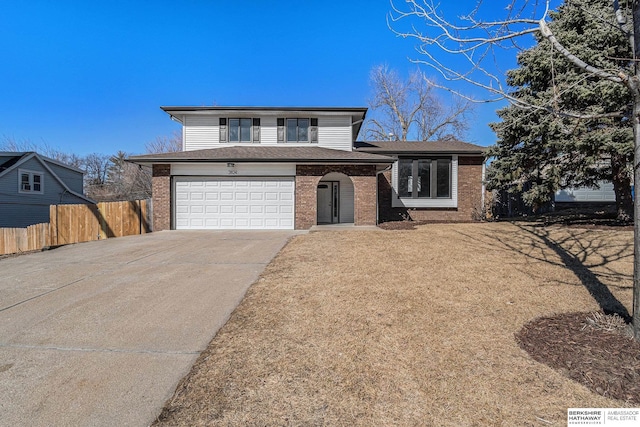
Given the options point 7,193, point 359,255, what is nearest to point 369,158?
point 359,255

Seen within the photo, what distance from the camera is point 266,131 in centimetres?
1543

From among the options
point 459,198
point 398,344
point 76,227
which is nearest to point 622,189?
point 459,198

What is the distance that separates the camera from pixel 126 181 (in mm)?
36875

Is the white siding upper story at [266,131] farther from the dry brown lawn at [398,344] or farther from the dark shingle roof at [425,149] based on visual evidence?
the dry brown lawn at [398,344]

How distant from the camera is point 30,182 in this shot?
1986cm

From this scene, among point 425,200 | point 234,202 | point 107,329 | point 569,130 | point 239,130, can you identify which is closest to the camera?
point 107,329

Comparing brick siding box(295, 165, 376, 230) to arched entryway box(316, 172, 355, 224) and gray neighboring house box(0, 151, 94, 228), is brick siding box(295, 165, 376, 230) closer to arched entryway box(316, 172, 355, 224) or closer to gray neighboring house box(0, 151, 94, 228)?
arched entryway box(316, 172, 355, 224)

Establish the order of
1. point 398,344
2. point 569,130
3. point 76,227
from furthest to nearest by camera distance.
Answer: point 76,227 → point 569,130 → point 398,344

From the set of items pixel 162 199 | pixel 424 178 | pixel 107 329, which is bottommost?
pixel 107 329

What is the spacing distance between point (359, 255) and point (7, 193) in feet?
73.8

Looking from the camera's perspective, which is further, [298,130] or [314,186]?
[298,130]

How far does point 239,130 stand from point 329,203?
5.81 meters

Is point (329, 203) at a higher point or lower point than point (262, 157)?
lower

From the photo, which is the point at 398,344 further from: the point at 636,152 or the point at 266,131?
the point at 266,131
